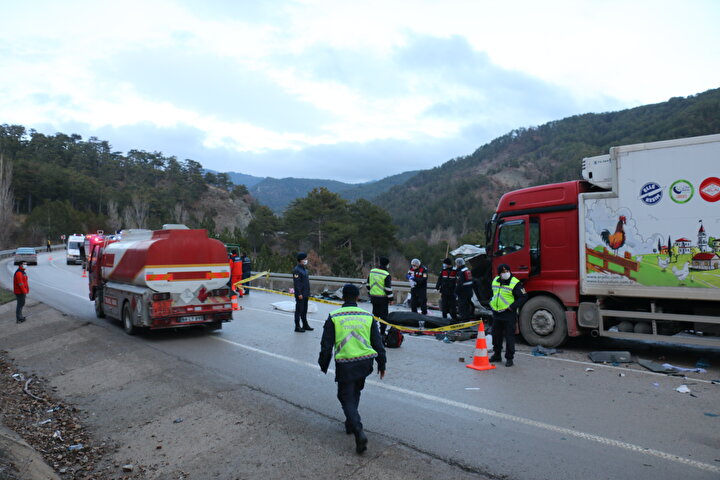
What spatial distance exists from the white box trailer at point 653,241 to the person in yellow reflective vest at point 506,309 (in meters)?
1.66

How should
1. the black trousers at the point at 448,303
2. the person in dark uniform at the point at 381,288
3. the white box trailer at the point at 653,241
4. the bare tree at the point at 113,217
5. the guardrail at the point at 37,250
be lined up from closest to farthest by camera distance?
the white box trailer at the point at 653,241
the person in dark uniform at the point at 381,288
the black trousers at the point at 448,303
the guardrail at the point at 37,250
the bare tree at the point at 113,217

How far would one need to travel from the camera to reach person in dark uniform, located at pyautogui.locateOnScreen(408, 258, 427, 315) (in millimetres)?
13984

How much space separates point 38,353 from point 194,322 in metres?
3.33

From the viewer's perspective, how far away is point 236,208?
4456 inches

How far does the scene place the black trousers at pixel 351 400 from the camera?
493 centimetres

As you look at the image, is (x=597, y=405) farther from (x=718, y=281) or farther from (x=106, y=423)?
(x=106, y=423)

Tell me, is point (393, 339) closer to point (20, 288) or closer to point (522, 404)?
point (522, 404)

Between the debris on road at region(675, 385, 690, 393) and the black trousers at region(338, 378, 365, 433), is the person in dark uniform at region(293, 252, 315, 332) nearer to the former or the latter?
the black trousers at region(338, 378, 365, 433)

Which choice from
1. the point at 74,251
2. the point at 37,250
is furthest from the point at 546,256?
the point at 37,250

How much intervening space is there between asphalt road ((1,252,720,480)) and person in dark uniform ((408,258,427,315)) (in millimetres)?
3618

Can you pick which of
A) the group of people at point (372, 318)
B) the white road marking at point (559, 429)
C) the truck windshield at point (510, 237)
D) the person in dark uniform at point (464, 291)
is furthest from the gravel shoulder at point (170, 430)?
the person in dark uniform at point (464, 291)

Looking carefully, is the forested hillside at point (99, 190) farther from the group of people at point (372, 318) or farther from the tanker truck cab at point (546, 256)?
the tanker truck cab at point (546, 256)

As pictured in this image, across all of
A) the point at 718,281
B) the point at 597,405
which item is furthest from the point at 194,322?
the point at 718,281

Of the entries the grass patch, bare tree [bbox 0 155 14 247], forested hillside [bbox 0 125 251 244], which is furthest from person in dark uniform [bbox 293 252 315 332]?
bare tree [bbox 0 155 14 247]
